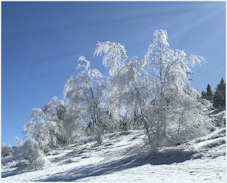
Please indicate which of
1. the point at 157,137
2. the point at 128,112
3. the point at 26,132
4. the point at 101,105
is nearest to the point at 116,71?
the point at 128,112

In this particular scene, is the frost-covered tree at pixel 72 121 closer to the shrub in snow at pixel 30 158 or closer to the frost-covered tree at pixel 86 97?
the frost-covered tree at pixel 86 97

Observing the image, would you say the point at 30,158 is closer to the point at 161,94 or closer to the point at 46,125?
the point at 161,94

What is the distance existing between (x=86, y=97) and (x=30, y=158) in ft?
27.0

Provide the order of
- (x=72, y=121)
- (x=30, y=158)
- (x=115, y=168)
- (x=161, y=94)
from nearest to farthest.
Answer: (x=115, y=168)
(x=161, y=94)
(x=30, y=158)
(x=72, y=121)

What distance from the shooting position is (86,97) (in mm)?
20906

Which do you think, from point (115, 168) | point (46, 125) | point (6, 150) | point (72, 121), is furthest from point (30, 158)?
point (6, 150)

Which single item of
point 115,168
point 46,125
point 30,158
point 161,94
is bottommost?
point 115,168

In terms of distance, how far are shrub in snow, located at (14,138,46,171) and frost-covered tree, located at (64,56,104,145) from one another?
6.36 meters

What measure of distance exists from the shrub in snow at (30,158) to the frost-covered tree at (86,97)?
6361 mm

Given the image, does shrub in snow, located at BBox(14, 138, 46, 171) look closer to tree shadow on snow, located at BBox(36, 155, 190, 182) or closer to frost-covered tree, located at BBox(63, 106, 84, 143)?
tree shadow on snow, located at BBox(36, 155, 190, 182)

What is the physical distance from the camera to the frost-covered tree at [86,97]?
67.9 feet

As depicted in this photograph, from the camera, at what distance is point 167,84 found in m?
10.2

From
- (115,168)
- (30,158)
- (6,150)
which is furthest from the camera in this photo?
(6,150)

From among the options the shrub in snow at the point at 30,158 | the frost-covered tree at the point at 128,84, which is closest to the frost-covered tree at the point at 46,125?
the shrub in snow at the point at 30,158
